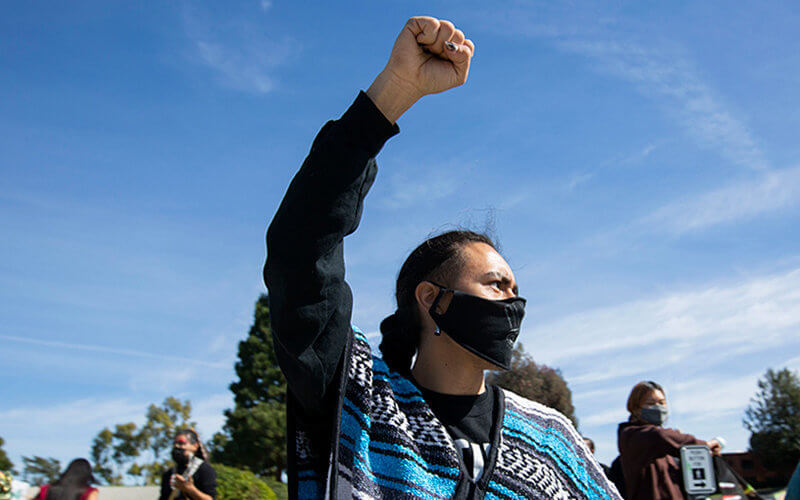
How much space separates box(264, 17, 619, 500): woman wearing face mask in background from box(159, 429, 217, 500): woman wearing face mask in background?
167 inches

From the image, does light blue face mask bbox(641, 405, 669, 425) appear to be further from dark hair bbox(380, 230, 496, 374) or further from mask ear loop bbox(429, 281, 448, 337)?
mask ear loop bbox(429, 281, 448, 337)

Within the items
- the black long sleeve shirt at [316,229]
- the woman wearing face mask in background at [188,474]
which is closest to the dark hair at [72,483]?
the woman wearing face mask in background at [188,474]

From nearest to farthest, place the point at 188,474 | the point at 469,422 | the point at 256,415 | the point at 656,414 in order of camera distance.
A: the point at 469,422 < the point at 656,414 < the point at 188,474 < the point at 256,415

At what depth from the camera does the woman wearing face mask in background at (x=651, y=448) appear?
15.3 ft

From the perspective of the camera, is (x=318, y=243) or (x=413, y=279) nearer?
(x=318, y=243)

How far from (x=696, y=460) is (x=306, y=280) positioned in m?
3.06

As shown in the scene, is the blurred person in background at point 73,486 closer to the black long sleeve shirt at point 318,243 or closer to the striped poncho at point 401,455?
the striped poncho at point 401,455

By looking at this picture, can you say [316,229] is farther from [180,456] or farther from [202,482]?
[180,456]

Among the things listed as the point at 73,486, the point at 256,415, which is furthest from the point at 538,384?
the point at 256,415

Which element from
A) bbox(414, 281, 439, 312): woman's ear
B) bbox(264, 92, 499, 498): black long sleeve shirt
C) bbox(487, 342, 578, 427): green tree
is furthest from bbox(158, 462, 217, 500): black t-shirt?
bbox(264, 92, 499, 498): black long sleeve shirt

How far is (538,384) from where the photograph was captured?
752cm

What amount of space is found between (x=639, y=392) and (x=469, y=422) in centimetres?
351

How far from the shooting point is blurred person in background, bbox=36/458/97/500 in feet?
17.0

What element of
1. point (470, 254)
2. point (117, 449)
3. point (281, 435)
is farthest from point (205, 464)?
point (117, 449)
